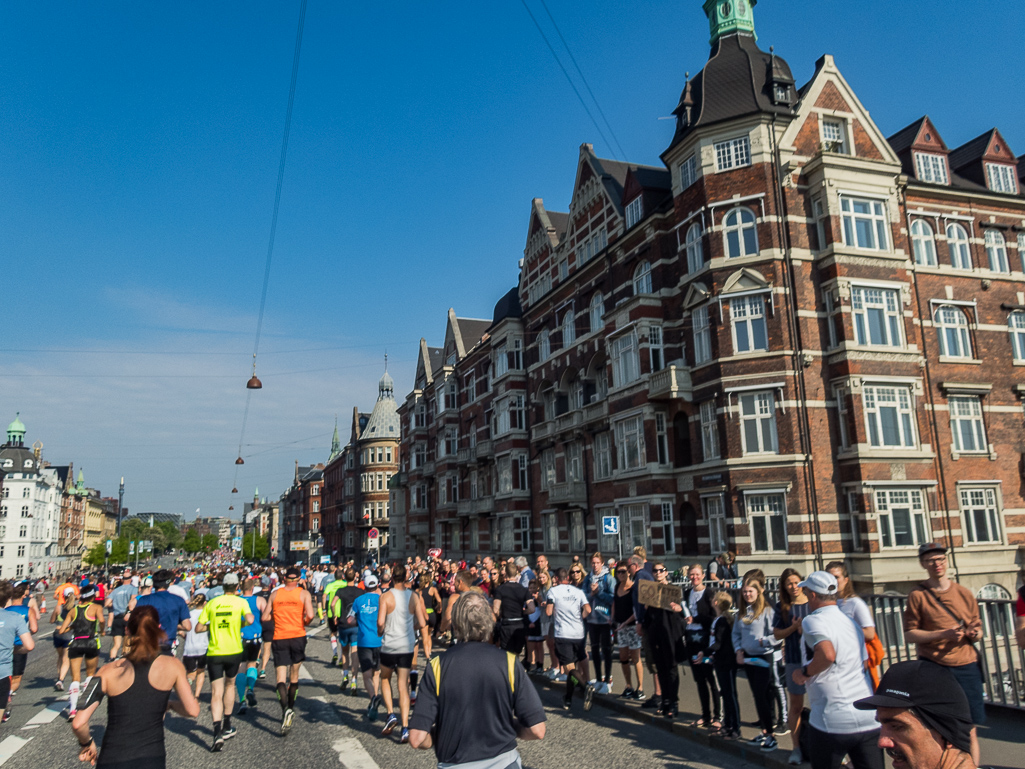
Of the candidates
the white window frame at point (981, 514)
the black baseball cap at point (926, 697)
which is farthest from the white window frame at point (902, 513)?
the black baseball cap at point (926, 697)

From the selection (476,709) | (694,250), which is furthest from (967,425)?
(476,709)

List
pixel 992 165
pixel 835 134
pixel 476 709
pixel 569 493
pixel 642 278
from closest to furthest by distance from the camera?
pixel 476 709 < pixel 835 134 < pixel 992 165 < pixel 642 278 < pixel 569 493

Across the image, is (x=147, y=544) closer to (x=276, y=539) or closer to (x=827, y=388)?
(x=276, y=539)

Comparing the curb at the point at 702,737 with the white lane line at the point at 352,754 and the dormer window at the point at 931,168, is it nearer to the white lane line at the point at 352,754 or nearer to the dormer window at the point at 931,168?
the white lane line at the point at 352,754

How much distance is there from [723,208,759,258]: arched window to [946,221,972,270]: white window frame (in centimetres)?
718

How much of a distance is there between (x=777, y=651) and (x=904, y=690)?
216 inches

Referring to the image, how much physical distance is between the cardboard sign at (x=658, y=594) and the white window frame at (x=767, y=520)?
41.0 feet

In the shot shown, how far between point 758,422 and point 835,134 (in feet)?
32.4

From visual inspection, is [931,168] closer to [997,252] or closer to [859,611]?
[997,252]

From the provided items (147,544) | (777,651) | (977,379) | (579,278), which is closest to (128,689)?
(777,651)

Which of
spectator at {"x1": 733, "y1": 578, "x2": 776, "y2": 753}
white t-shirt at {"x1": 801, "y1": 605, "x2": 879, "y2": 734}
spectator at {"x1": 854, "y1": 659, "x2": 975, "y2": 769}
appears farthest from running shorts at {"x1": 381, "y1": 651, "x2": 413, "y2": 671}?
spectator at {"x1": 854, "y1": 659, "x2": 975, "y2": 769}

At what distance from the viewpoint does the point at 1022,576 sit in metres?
22.0

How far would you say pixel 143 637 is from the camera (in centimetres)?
481

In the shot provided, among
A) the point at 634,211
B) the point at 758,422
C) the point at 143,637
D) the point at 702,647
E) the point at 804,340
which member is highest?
the point at 634,211
